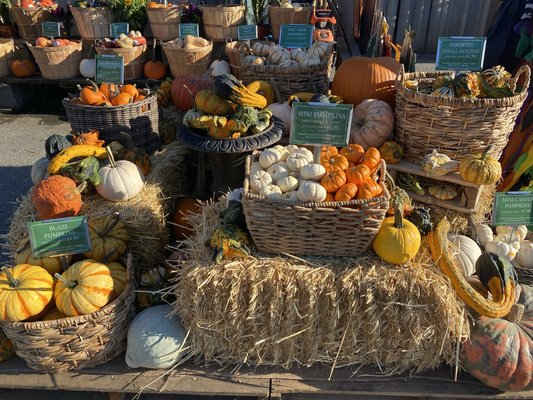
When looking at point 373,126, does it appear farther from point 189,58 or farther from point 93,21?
point 93,21

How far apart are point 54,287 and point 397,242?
173 centimetres

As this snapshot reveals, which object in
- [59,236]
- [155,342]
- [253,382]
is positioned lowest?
[253,382]

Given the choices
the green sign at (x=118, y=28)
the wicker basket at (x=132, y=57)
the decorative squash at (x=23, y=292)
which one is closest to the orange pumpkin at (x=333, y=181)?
the decorative squash at (x=23, y=292)

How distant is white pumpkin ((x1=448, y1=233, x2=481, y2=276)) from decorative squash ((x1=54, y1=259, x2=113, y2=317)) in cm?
185

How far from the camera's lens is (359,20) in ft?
23.8

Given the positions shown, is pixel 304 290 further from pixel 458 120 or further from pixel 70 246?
pixel 458 120

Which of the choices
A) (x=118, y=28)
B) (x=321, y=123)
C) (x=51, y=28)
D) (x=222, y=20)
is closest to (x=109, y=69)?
(x=321, y=123)

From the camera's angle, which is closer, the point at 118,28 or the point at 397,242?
the point at 397,242

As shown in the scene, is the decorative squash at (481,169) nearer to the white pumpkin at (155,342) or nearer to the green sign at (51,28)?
the white pumpkin at (155,342)

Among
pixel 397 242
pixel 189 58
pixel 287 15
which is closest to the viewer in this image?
pixel 397 242

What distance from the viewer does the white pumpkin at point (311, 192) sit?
1892 mm

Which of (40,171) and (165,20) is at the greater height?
(165,20)

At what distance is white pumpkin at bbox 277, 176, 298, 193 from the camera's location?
2.01m

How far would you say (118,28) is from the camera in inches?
229
